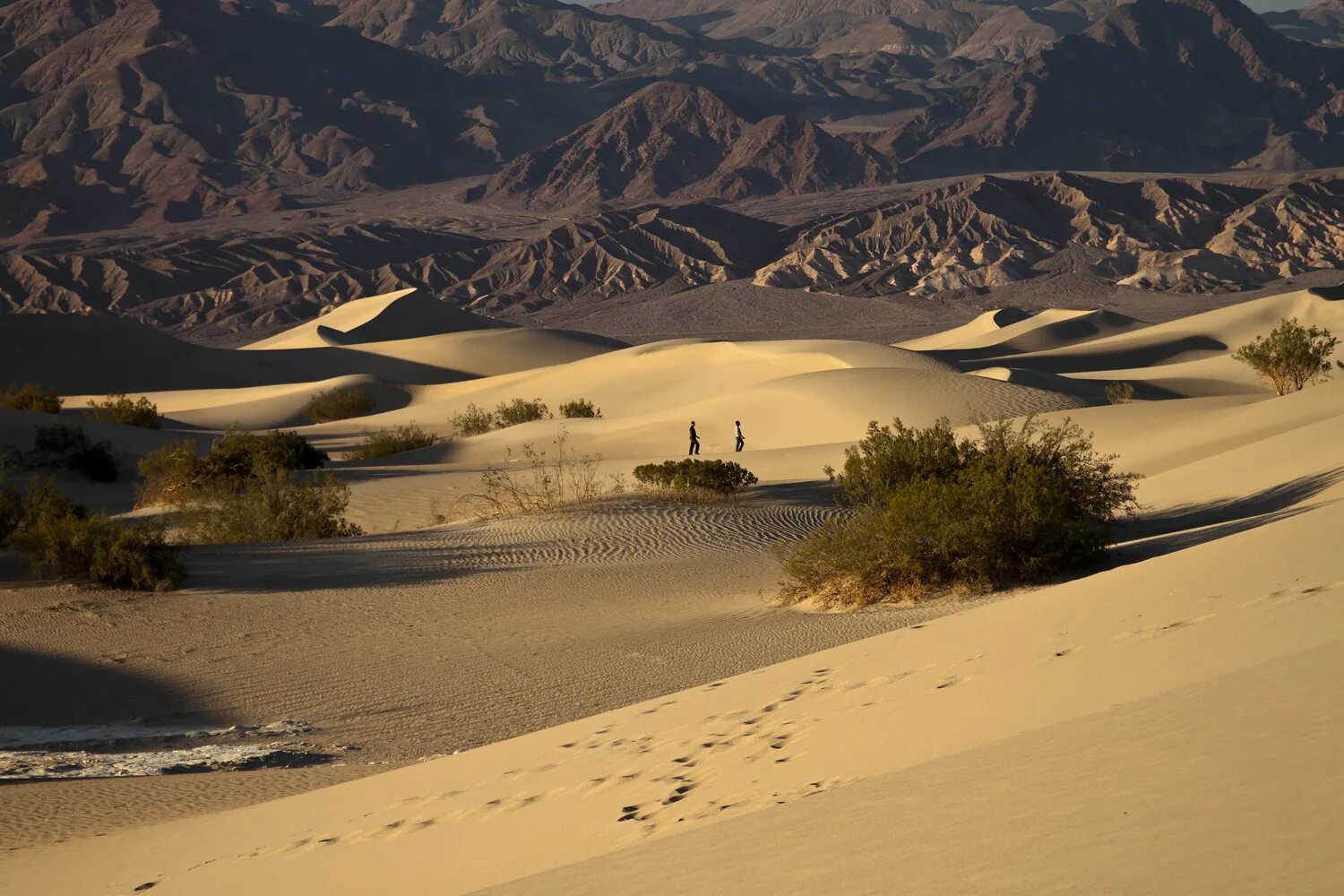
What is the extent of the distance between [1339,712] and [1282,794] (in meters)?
0.75

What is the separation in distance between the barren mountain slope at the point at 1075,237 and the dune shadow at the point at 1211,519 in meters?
86.4

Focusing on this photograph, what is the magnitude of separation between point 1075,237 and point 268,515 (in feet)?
357

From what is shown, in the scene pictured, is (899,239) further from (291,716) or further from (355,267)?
(291,716)

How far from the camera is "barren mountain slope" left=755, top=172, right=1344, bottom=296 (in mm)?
106438

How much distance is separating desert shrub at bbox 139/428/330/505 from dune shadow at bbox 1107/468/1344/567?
39.7 ft

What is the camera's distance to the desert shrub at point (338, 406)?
158 ft

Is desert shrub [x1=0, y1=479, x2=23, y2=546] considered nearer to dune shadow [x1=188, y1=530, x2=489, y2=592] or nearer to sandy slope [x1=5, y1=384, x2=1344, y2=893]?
dune shadow [x1=188, y1=530, x2=489, y2=592]

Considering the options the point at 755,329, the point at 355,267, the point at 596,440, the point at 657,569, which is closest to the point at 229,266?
the point at 355,267

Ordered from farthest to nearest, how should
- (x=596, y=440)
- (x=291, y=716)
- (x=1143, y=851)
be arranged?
(x=596, y=440)
(x=291, y=716)
(x=1143, y=851)

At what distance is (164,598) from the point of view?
510 inches

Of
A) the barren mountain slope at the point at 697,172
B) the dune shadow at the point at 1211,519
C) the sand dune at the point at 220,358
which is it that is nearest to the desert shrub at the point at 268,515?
the dune shadow at the point at 1211,519

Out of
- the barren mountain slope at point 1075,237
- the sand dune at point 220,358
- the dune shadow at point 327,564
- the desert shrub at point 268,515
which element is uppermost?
the barren mountain slope at point 1075,237

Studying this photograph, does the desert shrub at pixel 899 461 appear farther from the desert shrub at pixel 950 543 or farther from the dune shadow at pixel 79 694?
the dune shadow at pixel 79 694

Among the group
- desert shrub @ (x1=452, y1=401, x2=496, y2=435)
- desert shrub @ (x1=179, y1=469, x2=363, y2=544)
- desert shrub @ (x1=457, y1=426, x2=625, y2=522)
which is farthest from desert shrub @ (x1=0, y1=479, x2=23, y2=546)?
desert shrub @ (x1=452, y1=401, x2=496, y2=435)
